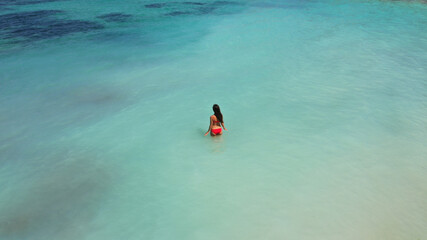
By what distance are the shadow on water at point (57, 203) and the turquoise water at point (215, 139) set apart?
22 mm

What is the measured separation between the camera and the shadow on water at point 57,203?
457cm

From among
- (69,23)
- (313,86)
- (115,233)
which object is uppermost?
(69,23)

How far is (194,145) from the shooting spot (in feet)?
21.3

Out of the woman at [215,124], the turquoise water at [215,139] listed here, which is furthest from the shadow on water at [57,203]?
the woman at [215,124]

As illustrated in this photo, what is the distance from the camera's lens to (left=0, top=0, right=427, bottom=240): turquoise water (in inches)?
185

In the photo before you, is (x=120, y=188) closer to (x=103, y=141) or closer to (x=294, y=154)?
(x=103, y=141)

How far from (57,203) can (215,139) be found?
10.9ft

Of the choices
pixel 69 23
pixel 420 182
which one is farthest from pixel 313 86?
pixel 69 23

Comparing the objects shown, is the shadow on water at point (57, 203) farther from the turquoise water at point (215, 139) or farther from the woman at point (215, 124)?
the woman at point (215, 124)

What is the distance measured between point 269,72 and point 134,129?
17.9ft

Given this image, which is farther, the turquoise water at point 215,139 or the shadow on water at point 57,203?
the turquoise water at point 215,139

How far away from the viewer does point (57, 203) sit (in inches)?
199

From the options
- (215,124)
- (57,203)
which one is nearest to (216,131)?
(215,124)

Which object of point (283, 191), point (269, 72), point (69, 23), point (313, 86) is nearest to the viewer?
point (283, 191)
